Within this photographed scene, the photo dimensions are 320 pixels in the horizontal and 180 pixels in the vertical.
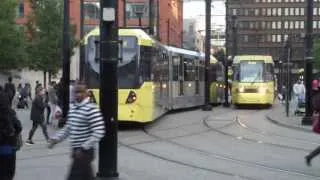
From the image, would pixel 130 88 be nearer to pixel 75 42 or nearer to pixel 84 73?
pixel 84 73

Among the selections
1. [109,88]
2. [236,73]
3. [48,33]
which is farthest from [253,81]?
[109,88]

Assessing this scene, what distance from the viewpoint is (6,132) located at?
10.2 m

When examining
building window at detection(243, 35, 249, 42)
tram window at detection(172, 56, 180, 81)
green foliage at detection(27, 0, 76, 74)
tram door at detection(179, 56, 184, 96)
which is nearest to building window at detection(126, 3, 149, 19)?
green foliage at detection(27, 0, 76, 74)

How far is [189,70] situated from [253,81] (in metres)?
5.79

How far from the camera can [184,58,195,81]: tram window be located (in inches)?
1465

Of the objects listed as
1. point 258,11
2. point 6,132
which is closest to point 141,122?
point 6,132

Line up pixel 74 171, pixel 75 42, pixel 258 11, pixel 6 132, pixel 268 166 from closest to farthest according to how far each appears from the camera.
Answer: pixel 74 171 < pixel 6 132 < pixel 268 166 < pixel 75 42 < pixel 258 11

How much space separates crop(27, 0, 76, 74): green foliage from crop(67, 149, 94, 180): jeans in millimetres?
54881

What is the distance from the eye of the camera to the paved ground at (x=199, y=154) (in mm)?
13969

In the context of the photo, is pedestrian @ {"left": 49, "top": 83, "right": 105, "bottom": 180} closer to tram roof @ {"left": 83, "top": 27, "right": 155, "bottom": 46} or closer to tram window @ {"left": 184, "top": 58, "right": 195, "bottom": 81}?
tram roof @ {"left": 83, "top": 27, "right": 155, "bottom": 46}

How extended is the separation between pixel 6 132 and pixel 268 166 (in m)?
6.77

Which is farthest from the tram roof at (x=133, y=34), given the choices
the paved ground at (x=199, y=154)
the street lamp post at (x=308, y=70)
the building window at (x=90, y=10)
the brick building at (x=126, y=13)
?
the building window at (x=90, y=10)

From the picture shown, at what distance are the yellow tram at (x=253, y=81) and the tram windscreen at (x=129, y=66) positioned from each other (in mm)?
19634

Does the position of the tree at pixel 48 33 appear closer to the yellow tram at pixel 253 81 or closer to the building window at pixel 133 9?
the yellow tram at pixel 253 81
